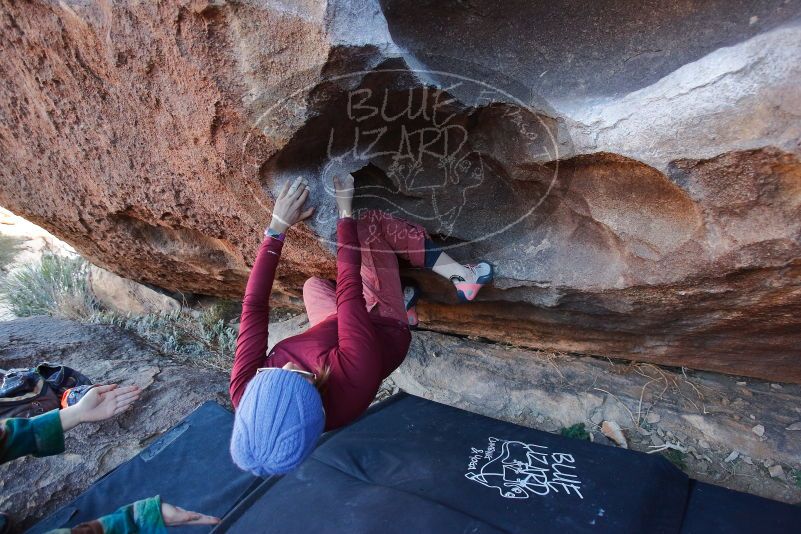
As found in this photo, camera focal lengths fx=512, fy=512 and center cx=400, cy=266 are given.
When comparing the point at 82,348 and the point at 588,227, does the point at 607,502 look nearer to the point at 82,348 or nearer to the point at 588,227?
the point at 588,227

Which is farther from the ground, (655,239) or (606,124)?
(606,124)

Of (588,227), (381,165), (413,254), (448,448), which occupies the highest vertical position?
(381,165)

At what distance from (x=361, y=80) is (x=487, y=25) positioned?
38 cm

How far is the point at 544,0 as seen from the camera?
132 cm

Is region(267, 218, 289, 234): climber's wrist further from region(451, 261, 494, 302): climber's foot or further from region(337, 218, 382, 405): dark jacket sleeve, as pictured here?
region(451, 261, 494, 302): climber's foot

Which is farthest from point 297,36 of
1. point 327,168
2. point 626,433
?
point 626,433

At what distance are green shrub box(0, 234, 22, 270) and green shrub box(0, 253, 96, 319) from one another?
5.92 ft

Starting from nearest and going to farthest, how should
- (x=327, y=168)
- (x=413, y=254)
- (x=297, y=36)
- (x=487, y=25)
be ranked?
(x=297, y=36) < (x=487, y=25) < (x=327, y=168) < (x=413, y=254)

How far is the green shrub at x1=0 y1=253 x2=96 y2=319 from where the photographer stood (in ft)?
12.9

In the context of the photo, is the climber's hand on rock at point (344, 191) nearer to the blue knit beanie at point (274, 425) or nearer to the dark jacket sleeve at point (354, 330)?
the dark jacket sleeve at point (354, 330)

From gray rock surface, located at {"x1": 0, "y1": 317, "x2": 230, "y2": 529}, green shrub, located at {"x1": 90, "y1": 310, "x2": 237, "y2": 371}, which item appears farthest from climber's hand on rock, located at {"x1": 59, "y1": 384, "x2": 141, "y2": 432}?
green shrub, located at {"x1": 90, "y1": 310, "x2": 237, "y2": 371}

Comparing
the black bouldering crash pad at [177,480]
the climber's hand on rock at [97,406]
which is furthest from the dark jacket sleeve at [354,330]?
the climber's hand on rock at [97,406]

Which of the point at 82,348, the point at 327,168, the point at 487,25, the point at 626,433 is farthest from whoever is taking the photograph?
the point at 82,348

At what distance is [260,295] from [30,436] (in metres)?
0.80
